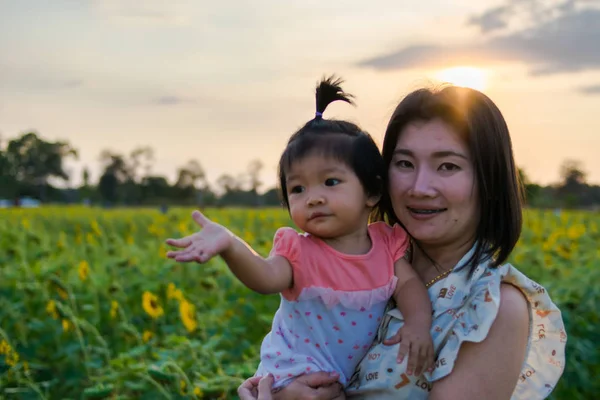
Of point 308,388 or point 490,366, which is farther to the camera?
point 308,388

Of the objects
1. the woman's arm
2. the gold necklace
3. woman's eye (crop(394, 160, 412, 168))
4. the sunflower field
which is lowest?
the sunflower field

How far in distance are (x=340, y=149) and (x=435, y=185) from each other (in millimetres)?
Answer: 242

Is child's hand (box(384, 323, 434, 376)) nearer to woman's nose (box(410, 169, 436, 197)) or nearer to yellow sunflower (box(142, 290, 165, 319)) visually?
woman's nose (box(410, 169, 436, 197))

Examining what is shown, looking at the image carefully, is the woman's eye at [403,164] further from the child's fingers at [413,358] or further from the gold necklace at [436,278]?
the child's fingers at [413,358]

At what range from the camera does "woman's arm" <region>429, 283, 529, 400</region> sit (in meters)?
1.78

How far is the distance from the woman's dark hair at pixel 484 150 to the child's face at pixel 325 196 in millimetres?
137

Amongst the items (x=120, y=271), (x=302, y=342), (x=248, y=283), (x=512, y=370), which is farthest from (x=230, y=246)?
(x=120, y=271)

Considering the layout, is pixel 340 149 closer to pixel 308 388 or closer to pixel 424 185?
pixel 424 185

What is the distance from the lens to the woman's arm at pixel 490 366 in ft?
5.83

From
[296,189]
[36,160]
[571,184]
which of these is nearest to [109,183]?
[36,160]

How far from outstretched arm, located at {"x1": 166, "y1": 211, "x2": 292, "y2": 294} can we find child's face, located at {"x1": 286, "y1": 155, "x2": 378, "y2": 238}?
123 mm

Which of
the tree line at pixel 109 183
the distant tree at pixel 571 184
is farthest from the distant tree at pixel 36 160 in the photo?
the distant tree at pixel 571 184

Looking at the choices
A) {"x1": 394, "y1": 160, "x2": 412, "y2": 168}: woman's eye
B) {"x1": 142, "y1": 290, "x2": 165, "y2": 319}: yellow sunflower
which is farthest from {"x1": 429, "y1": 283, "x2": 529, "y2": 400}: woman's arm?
{"x1": 142, "y1": 290, "x2": 165, "y2": 319}: yellow sunflower

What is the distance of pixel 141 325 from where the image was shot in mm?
4734
